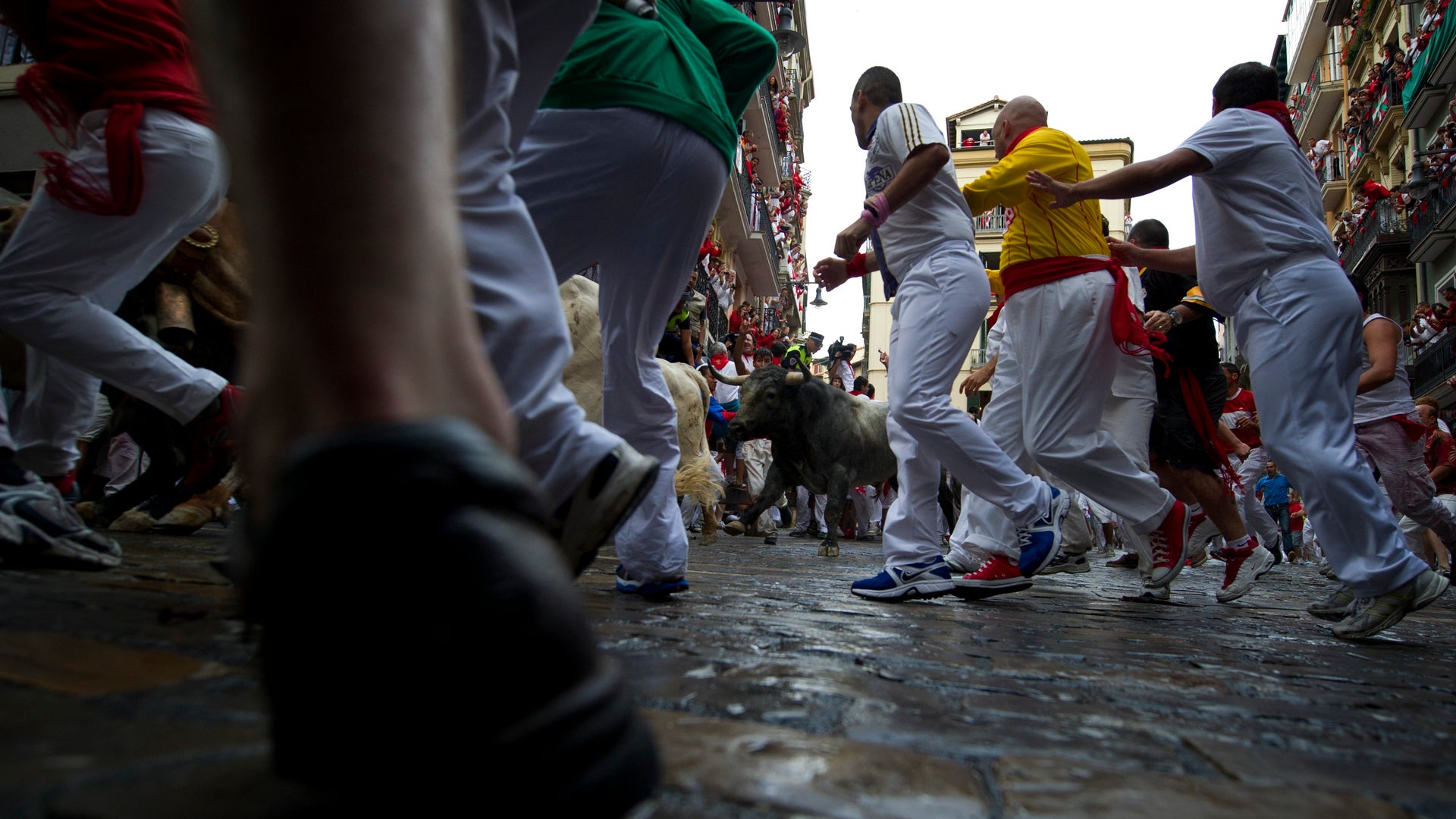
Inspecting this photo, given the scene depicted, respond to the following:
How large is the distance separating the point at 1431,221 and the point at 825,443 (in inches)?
1080

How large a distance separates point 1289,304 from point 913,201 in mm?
1575

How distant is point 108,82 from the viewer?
3.10 m

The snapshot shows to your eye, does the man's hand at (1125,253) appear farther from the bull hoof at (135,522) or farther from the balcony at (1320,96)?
the balcony at (1320,96)

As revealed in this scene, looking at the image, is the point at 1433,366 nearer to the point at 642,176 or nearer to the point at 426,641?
the point at 642,176

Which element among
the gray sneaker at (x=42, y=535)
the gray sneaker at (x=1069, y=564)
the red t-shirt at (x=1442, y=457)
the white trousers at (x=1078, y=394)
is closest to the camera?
the gray sneaker at (x=42, y=535)

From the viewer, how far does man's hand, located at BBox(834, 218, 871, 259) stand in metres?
4.32

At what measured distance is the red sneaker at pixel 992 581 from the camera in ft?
12.8

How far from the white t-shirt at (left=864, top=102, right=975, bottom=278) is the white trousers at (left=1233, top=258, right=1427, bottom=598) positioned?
128cm

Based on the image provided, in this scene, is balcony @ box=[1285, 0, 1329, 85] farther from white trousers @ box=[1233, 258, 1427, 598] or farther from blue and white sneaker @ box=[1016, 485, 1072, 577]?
blue and white sneaker @ box=[1016, 485, 1072, 577]

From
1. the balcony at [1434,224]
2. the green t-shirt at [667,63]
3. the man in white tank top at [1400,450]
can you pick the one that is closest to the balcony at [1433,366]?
the balcony at [1434,224]

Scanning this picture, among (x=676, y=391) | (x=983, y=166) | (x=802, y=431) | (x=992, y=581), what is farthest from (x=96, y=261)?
(x=983, y=166)

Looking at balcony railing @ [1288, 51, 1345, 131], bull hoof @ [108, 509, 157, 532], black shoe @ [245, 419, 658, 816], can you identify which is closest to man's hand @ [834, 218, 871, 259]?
bull hoof @ [108, 509, 157, 532]

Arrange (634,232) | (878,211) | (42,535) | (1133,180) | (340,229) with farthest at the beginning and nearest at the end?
(878,211) → (1133,180) → (634,232) → (42,535) → (340,229)

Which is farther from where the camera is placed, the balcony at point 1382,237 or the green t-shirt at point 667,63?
the balcony at point 1382,237
